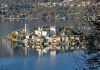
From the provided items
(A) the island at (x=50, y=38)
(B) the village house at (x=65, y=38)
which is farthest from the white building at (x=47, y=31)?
(B) the village house at (x=65, y=38)

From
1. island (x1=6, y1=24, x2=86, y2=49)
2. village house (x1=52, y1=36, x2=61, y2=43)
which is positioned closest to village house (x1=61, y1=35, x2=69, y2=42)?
island (x1=6, y1=24, x2=86, y2=49)

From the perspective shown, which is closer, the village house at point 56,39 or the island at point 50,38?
the island at point 50,38

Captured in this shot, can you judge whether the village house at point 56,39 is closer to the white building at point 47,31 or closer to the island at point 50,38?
the island at point 50,38

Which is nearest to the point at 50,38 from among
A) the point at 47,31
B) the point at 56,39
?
the point at 56,39

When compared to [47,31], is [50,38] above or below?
below

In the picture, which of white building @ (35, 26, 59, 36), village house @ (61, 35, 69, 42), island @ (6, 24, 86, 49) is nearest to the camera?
island @ (6, 24, 86, 49)

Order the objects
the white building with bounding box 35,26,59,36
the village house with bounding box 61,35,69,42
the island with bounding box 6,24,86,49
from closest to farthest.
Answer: the island with bounding box 6,24,86,49 → the village house with bounding box 61,35,69,42 → the white building with bounding box 35,26,59,36

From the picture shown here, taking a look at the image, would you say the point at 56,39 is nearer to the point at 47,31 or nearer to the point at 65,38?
the point at 65,38

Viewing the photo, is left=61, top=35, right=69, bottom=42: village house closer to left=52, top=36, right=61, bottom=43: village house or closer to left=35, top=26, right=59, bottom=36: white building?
left=52, top=36, right=61, bottom=43: village house

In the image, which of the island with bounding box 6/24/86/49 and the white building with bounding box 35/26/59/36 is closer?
the island with bounding box 6/24/86/49

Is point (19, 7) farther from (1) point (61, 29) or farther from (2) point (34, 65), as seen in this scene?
(2) point (34, 65)

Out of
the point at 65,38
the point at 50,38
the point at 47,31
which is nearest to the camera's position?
the point at 65,38

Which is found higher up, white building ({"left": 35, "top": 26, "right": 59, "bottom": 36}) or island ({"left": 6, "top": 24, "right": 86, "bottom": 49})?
white building ({"left": 35, "top": 26, "right": 59, "bottom": 36})
